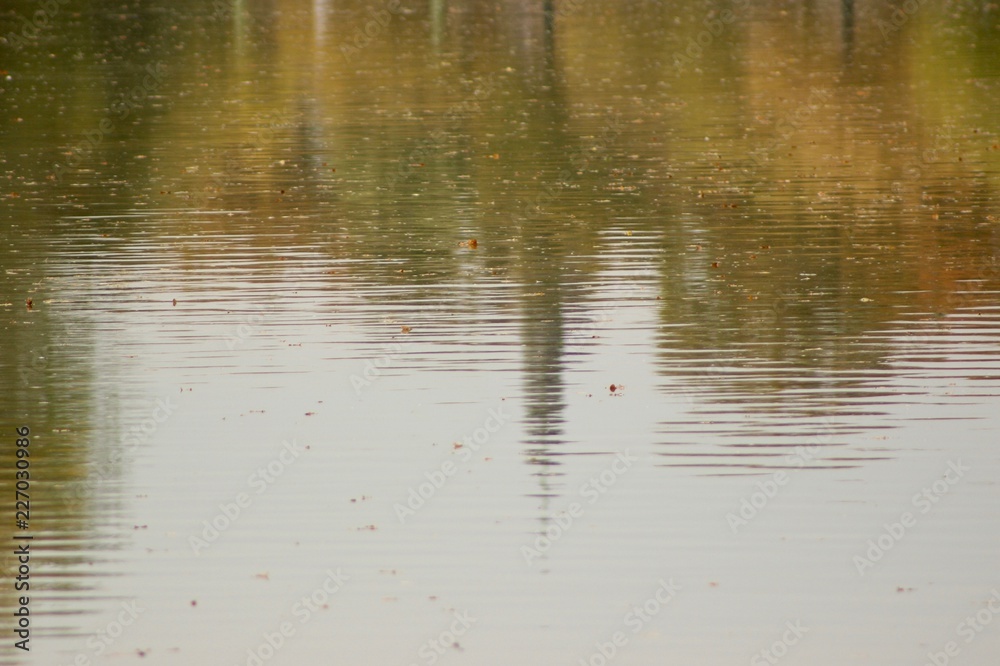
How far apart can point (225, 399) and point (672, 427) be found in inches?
117

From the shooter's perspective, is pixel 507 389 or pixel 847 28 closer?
pixel 507 389

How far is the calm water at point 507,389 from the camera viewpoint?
722 cm

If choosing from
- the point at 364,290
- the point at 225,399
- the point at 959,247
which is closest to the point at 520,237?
the point at 364,290

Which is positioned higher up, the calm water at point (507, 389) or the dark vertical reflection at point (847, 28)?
the dark vertical reflection at point (847, 28)

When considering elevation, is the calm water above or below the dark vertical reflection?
below

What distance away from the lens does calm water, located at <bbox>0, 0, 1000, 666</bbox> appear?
7223 mm

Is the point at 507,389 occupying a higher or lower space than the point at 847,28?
lower

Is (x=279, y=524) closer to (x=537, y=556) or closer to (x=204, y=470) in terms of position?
(x=204, y=470)

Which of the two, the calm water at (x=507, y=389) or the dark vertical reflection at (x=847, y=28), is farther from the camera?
the dark vertical reflection at (x=847, y=28)

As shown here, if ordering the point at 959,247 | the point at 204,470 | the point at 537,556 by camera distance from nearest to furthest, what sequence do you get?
the point at 537,556 < the point at 204,470 < the point at 959,247

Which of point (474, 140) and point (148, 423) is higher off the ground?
point (474, 140)

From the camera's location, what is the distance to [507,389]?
33.3ft

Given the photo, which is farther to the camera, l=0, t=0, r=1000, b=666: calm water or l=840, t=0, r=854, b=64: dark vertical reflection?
l=840, t=0, r=854, b=64: dark vertical reflection

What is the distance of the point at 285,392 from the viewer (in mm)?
10359
